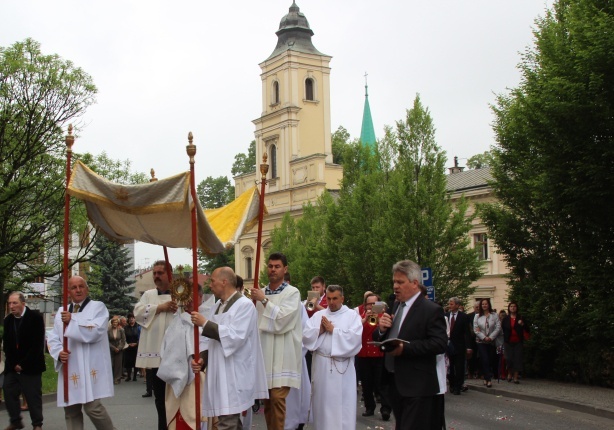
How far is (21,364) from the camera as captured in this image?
11.9 meters

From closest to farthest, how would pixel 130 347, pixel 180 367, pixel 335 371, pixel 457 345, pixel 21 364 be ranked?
pixel 180 367 < pixel 335 371 < pixel 21 364 < pixel 457 345 < pixel 130 347

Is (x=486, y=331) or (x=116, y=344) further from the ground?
(x=486, y=331)

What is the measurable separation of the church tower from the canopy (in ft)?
189

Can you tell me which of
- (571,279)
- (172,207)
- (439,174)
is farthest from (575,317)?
(172,207)

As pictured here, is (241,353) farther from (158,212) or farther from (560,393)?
(560,393)

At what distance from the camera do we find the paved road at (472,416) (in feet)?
43.5

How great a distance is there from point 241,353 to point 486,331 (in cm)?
1258

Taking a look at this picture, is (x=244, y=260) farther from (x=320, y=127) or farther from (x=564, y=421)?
(x=564, y=421)

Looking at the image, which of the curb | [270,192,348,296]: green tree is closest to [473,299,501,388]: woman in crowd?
the curb

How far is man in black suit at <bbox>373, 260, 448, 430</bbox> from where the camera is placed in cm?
761

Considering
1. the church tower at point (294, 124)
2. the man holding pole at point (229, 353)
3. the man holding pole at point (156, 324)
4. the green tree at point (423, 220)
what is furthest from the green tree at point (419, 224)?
the church tower at point (294, 124)

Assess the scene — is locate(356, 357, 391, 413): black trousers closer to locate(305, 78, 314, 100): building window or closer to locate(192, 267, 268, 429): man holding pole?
locate(192, 267, 268, 429): man holding pole

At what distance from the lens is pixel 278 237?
57.1 m

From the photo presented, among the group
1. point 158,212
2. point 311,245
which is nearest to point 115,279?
point 311,245
